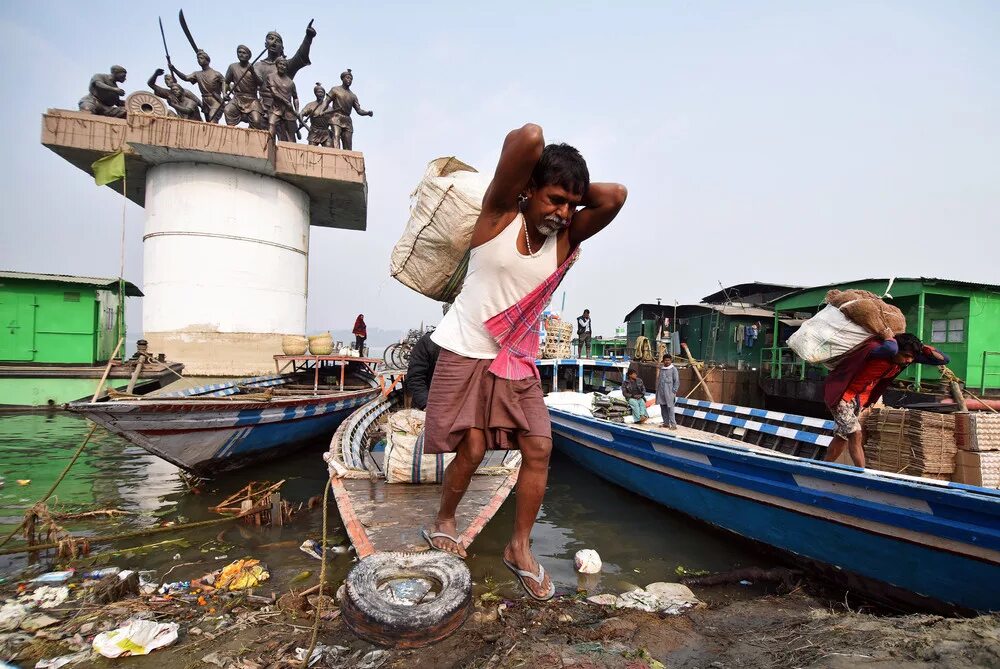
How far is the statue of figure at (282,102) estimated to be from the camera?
14.9 m

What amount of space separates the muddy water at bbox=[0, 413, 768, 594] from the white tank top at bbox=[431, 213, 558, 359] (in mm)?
2324

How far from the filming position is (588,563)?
14.2 ft

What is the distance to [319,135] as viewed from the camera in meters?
15.9

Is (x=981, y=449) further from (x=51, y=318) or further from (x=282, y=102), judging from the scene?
(x=51, y=318)

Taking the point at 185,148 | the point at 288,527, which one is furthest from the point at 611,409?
the point at 185,148

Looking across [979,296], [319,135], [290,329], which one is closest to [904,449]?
[979,296]

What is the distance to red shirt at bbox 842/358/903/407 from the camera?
466 centimetres

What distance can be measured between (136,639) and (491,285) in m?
2.77

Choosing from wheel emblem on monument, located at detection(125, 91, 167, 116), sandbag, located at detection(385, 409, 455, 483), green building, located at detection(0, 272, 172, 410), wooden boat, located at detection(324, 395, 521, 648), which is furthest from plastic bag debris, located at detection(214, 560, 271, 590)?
wheel emblem on monument, located at detection(125, 91, 167, 116)

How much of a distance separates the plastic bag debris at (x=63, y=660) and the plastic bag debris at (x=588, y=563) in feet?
11.5

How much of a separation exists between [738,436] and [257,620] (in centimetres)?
719

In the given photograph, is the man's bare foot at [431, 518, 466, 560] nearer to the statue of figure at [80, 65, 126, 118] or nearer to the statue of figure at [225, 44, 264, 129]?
the statue of figure at [225, 44, 264, 129]

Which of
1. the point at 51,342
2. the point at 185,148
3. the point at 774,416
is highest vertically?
the point at 185,148

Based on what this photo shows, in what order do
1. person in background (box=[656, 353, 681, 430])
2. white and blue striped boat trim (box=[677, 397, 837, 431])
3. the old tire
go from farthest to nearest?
person in background (box=[656, 353, 681, 430])
white and blue striped boat trim (box=[677, 397, 837, 431])
the old tire
